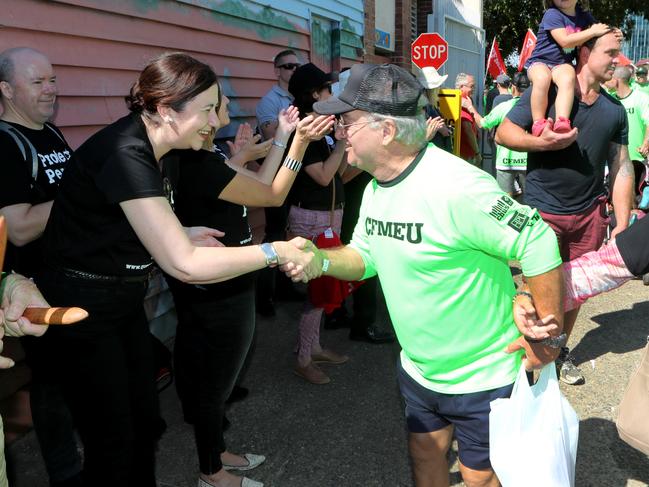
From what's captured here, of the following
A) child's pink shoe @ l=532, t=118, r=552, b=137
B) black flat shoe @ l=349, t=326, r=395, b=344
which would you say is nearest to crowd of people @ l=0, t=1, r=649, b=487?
child's pink shoe @ l=532, t=118, r=552, b=137

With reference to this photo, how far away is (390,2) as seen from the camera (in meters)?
11.4

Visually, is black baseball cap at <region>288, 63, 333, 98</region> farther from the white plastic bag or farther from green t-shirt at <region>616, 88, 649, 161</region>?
green t-shirt at <region>616, 88, 649, 161</region>

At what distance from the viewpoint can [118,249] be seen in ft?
7.11

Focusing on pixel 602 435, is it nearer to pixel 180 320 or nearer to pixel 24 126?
pixel 180 320

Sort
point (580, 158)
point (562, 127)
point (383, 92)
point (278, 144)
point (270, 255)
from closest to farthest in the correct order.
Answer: point (383, 92)
point (270, 255)
point (278, 144)
point (562, 127)
point (580, 158)

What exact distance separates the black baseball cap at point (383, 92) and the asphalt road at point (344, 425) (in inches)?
76.9

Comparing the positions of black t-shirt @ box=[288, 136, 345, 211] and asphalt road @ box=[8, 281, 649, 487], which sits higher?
black t-shirt @ box=[288, 136, 345, 211]

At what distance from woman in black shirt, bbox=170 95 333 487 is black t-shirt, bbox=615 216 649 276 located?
139 centimetres

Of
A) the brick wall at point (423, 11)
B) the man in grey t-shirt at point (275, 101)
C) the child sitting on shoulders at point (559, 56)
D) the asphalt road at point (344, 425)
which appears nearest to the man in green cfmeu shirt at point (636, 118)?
the asphalt road at point (344, 425)

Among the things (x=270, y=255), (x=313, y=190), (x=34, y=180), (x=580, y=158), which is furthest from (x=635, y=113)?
(x=34, y=180)

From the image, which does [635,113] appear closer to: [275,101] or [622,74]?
[622,74]

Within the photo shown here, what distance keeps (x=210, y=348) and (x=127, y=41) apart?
2.82m

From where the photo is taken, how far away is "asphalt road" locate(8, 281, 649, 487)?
3211mm

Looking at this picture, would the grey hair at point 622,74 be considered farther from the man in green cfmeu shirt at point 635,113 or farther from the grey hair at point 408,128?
the grey hair at point 408,128
